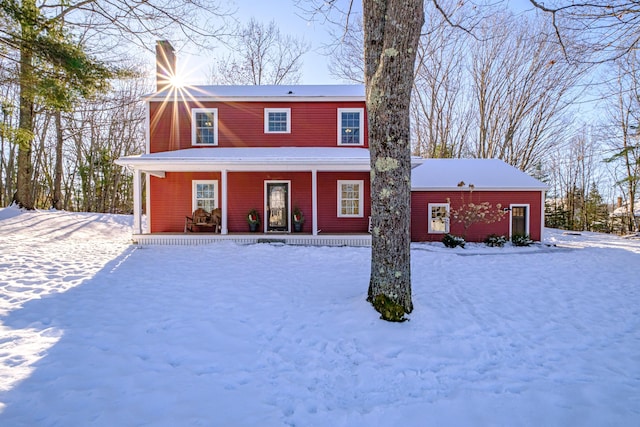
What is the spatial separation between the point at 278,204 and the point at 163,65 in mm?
6884

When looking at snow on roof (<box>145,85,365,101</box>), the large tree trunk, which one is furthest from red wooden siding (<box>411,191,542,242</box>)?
the large tree trunk

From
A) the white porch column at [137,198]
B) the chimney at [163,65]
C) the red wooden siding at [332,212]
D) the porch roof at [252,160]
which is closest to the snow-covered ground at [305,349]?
the white porch column at [137,198]

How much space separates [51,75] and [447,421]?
377 inches

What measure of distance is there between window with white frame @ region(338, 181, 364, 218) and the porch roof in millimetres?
1289

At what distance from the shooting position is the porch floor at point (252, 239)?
9.23 meters

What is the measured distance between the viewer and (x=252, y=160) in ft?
28.4

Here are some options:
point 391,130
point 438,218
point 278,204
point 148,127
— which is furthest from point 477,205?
point 148,127

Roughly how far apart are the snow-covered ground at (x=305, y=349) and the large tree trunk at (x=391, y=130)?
1.97 feet

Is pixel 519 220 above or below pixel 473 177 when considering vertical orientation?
below

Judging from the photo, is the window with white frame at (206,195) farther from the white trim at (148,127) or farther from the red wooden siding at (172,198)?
the white trim at (148,127)

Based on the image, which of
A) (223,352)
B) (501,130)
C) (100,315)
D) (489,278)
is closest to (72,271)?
(100,315)

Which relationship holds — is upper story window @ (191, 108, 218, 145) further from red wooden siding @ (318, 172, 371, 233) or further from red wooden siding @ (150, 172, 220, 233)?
red wooden siding @ (318, 172, 371, 233)

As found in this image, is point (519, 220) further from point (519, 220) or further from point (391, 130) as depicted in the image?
point (391, 130)

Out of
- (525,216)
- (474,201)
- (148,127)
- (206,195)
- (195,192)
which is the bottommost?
(525,216)
